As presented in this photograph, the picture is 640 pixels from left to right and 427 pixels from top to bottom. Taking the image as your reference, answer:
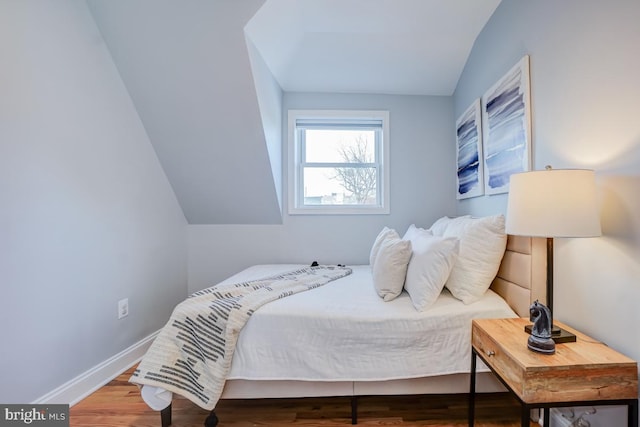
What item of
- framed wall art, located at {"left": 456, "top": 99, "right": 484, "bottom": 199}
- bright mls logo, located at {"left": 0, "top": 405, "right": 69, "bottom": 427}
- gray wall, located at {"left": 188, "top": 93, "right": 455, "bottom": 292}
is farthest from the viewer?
gray wall, located at {"left": 188, "top": 93, "right": 455, "bottom": 292}

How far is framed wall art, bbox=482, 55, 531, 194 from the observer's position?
5.46 feet

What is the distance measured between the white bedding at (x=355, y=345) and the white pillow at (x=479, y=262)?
119 mm

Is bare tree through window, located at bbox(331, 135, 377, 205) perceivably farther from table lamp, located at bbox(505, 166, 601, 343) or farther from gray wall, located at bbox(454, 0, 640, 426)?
table lamp, located at bbox(505, 166, 601, 343)

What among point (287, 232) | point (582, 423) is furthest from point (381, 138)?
point (582, 423)

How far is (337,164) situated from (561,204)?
2119mm

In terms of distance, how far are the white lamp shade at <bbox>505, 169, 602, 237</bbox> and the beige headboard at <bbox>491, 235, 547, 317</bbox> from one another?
1.15 ft

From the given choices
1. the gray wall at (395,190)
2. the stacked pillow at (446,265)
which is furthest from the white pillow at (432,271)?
the gray wall at (395,190)

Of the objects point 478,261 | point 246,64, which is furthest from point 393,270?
point 246,64

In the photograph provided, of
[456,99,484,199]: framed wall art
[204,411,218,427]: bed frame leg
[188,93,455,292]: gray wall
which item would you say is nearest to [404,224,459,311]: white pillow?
[456,99,484,199]: framed wall art

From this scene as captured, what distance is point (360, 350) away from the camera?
4.79ft

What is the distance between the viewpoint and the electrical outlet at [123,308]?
2.03 m

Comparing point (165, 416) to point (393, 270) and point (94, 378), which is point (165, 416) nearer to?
point (94, 378)

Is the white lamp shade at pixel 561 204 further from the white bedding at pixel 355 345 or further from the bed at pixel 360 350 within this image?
the white bedding at pixel 355 345

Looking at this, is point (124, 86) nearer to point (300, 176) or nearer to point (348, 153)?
point (300, 176)
